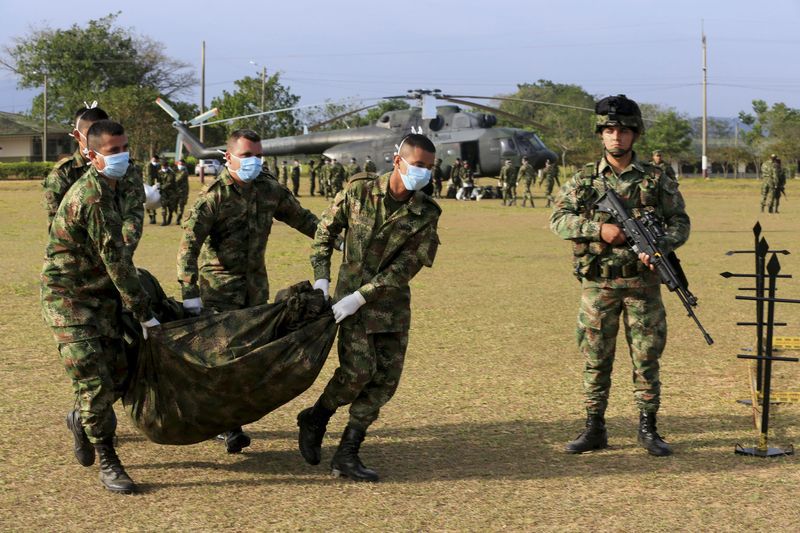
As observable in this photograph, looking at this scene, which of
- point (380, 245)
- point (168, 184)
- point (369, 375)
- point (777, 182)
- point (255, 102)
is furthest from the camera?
point (255, 102)

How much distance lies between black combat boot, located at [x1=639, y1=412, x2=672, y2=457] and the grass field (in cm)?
7

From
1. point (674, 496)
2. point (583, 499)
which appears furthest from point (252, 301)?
point (674, 496)

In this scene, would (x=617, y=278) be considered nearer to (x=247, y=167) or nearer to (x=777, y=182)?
(x=247, y=167)

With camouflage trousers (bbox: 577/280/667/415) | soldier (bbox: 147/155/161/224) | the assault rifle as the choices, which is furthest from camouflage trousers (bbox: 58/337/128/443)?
soldier (bbox: 147/155/161/224)

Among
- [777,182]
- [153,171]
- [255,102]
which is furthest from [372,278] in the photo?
[255,102]

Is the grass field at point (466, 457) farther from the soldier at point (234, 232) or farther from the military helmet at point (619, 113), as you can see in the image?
the military helmet at point (619, 113)

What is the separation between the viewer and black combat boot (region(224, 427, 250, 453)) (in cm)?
600

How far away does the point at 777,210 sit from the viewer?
31.0 meters

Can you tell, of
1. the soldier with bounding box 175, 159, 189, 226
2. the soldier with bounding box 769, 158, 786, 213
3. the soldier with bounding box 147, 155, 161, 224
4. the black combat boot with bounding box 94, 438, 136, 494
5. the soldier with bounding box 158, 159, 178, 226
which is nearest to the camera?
the black combat boot with bounding box 94, 438, 136, 494

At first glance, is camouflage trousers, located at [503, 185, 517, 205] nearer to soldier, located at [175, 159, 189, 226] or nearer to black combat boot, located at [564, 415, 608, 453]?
soldier, located at [175, 159, 189, 226]

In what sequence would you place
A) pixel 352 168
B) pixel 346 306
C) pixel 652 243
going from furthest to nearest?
pixel 352 168
pixel 652 243
pixel 346 306

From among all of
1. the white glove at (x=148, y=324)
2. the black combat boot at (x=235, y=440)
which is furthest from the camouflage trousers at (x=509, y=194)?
the white glove at (x=148, y=324)

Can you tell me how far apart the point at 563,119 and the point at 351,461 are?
326 feet

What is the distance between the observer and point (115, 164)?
5254 mm
